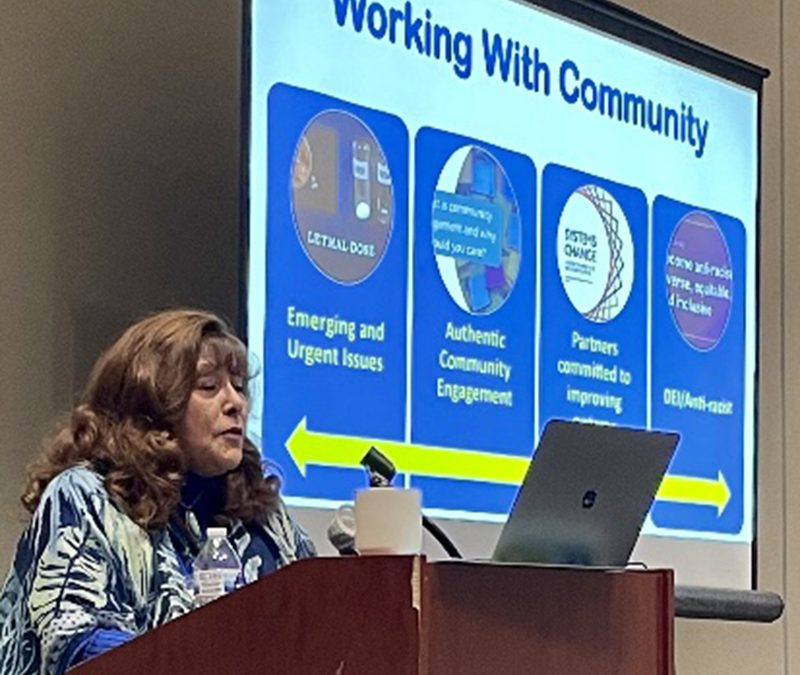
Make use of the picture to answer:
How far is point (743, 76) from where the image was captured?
4113 mm

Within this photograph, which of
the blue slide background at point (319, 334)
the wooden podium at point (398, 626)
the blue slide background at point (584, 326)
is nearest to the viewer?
the wooden podium at point (398, 626)

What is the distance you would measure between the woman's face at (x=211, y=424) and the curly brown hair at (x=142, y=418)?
0.01m

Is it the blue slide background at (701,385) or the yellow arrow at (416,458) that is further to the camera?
the blue slide background at (701,385)

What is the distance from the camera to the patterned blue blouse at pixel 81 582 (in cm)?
221

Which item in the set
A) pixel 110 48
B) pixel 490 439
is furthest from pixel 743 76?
pixel 110 48

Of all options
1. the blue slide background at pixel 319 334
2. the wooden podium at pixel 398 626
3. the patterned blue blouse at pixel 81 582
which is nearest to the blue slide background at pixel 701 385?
the blue slide background at pixel 319 334

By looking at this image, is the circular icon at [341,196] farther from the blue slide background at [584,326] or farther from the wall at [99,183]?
the blue slide background at [584,326]

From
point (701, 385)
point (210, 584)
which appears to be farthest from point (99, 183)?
point (701, 385)

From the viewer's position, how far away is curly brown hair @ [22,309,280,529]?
2.38 metres

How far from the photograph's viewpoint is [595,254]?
3.70 m

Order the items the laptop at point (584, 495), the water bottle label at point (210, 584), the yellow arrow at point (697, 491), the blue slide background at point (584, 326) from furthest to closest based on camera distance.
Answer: the yellow arrow at point (697, 491), the blue slide background at point (584, 326), the water bottle label at point (210, 584), the laptop at point (584, 495)

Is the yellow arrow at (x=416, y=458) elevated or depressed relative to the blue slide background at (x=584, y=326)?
depressed

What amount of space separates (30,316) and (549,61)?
119cm

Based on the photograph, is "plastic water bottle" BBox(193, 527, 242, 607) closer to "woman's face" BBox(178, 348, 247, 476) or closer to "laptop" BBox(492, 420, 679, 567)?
"woman's face" BBox(178, 348, 247, 476)
